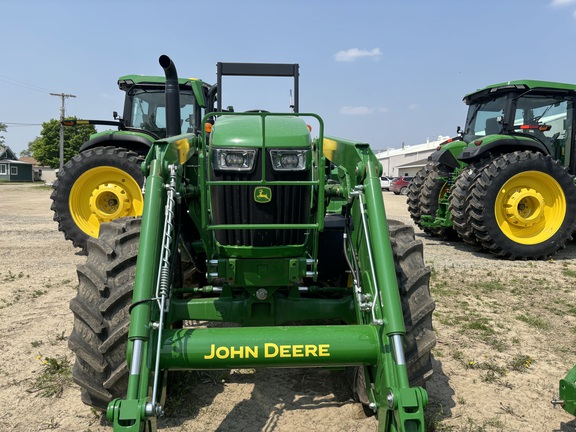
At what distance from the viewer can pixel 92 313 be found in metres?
2.96

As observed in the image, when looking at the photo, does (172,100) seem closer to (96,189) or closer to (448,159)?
(96,189)

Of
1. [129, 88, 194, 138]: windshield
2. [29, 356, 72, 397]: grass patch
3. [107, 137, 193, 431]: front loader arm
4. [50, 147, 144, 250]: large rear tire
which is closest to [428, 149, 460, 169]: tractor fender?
[129, 88, 194, 138]: windshield

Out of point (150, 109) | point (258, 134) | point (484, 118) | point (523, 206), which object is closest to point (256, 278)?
point (258, 134)

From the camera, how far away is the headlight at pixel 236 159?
3.18 metres

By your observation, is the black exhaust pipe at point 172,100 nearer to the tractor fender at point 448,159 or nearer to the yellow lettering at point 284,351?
the yellow lettering at point 284,351

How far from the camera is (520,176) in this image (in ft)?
28.0

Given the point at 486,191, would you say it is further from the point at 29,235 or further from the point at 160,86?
the point at 29,235

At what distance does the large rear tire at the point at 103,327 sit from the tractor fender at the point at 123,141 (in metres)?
5.59

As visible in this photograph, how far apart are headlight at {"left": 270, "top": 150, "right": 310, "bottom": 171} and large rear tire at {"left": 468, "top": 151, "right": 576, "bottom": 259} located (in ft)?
19.2

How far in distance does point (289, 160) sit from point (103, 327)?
Answer: 1.54m

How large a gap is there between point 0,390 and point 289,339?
238 cm

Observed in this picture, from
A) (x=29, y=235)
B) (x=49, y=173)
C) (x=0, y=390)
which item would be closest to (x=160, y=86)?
(x=29, y=235)

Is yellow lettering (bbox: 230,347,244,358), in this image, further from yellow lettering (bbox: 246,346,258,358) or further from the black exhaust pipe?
the black exhaust pipe

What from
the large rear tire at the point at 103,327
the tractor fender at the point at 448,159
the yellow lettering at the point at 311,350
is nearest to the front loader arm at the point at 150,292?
the large rear tire at the point at 103,327
